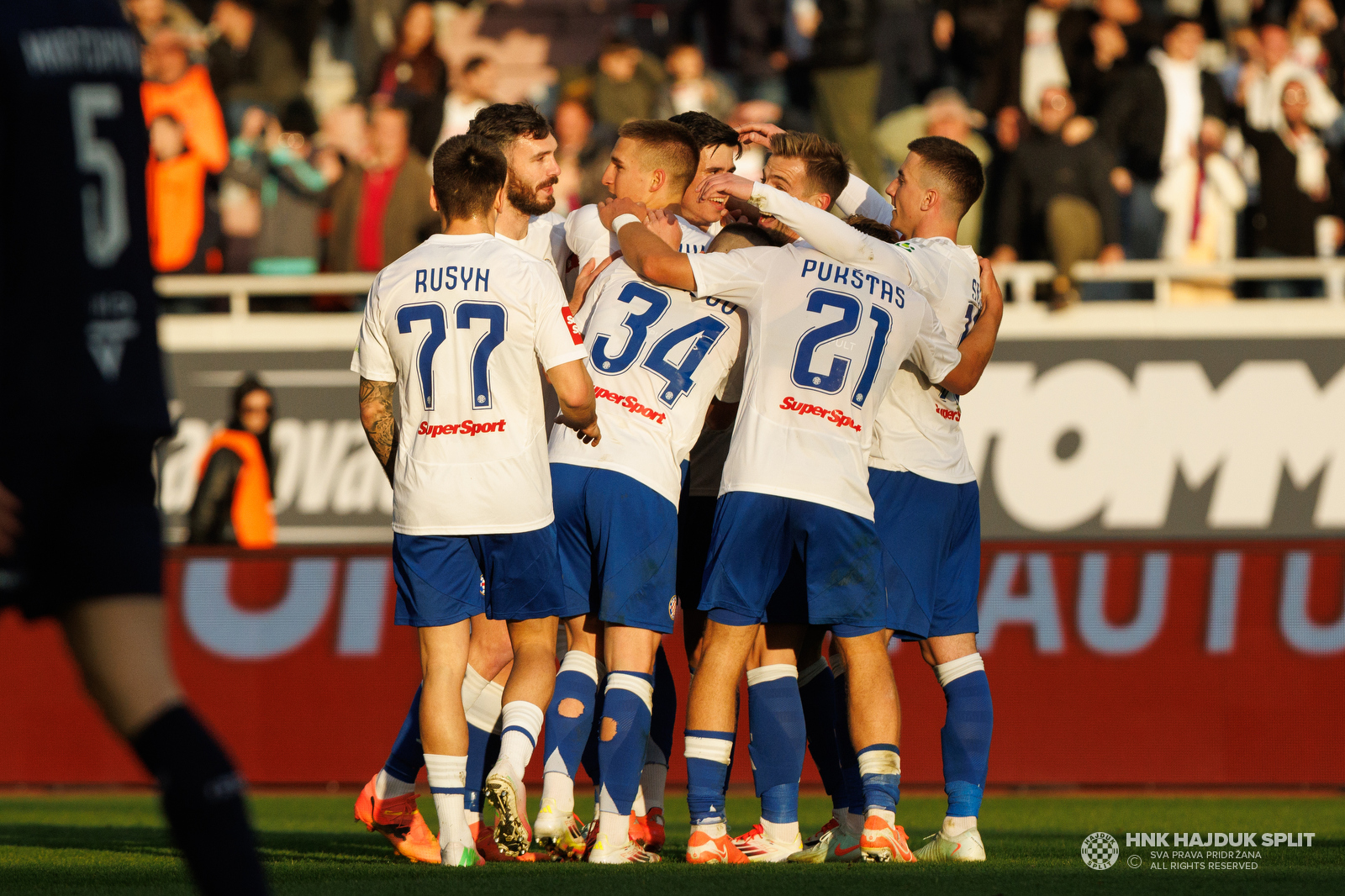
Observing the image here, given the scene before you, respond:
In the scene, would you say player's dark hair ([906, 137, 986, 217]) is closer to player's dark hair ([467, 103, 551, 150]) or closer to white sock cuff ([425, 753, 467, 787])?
player's dark hair ([467, 103, 551, 150])

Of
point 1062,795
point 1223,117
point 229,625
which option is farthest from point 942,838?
point 1223,117

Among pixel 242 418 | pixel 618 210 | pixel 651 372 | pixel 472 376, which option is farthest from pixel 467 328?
pixel 242 418

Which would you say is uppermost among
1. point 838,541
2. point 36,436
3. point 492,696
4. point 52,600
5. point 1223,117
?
point 1223,117

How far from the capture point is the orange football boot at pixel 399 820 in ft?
20.6

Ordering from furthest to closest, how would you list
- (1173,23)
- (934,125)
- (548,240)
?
(1173,23) < (934,125) < (548,240)

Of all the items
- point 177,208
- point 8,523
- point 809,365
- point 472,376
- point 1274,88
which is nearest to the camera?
point 8,523

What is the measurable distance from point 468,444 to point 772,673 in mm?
1465

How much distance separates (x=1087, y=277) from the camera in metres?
14.0

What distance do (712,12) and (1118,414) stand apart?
20.3ft

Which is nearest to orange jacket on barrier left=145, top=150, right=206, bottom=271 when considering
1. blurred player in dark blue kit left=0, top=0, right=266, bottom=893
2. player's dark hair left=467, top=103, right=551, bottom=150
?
player's dark hair left=467, top=103, right=551, bottom=150

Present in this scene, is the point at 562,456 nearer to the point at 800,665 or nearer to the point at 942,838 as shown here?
the point at 800,665

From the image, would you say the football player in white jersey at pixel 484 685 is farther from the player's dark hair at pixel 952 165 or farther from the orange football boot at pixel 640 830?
the player's dark hair at pixel 952 165

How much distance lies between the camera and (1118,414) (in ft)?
45.9

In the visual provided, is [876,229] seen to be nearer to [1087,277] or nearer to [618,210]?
[618,210]
